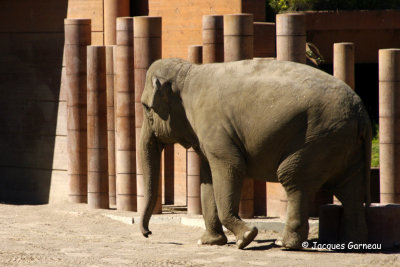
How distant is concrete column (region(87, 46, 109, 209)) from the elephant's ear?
127 inches

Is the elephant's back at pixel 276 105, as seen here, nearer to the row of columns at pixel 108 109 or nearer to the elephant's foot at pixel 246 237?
the elephant's foot at pixel 246 237

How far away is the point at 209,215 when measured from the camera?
39.7 feet

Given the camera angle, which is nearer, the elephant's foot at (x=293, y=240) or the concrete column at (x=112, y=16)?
the elephant's foot at (x=293, y=240)

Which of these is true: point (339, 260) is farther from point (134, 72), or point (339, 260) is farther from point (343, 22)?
point (343, 22)

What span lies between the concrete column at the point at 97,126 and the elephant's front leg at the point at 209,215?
309 cm

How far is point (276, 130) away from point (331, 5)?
8.12 m

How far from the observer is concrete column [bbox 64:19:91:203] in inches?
606

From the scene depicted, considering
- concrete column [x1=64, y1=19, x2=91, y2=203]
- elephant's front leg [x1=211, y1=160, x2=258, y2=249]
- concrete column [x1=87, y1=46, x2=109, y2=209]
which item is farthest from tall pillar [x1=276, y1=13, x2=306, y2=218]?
concrete column [x1=64, y1=19, x2=91, y2=203]

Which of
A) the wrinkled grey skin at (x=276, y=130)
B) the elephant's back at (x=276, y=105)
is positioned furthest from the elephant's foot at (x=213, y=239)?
the elephant's back at (x=276, y=105)

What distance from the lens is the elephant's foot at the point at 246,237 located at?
11289 millimetres

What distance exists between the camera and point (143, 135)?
40.2 feet

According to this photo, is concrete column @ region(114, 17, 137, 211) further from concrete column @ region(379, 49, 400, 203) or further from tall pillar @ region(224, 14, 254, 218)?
concrete column @ region(379, 49, 400, 203)

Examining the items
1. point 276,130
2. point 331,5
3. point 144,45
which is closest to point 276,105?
point 276,130

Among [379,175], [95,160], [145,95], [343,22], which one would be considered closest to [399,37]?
[343,22]
